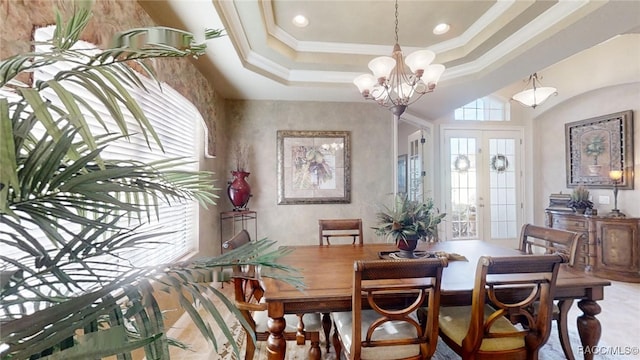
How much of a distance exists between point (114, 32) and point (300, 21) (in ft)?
5.11

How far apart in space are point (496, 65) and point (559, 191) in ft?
11.0

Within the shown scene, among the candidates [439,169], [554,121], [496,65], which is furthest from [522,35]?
[554,121]

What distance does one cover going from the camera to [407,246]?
211cm

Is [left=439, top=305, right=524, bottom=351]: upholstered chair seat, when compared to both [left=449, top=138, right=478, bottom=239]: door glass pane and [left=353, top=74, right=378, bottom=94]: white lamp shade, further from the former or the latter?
[left=449, top=138, right=478, bottom=239]: door glass pane

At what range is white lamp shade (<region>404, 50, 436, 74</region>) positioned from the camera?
7.05 ft

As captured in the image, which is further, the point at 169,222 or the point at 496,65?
the point at 496,65

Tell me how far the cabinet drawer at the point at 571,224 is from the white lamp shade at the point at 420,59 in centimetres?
377

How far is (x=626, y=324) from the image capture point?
266 cm

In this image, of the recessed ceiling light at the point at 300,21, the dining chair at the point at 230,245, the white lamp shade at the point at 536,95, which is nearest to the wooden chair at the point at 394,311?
the dining chair at the point at 230,245

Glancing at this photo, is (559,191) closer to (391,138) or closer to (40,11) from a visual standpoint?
(391,138)

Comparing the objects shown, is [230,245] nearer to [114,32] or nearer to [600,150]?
[114,32]

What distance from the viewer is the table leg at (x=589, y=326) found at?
5.67 feet

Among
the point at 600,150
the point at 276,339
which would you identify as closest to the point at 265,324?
the point at 276,339

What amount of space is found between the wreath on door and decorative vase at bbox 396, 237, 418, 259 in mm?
4280
